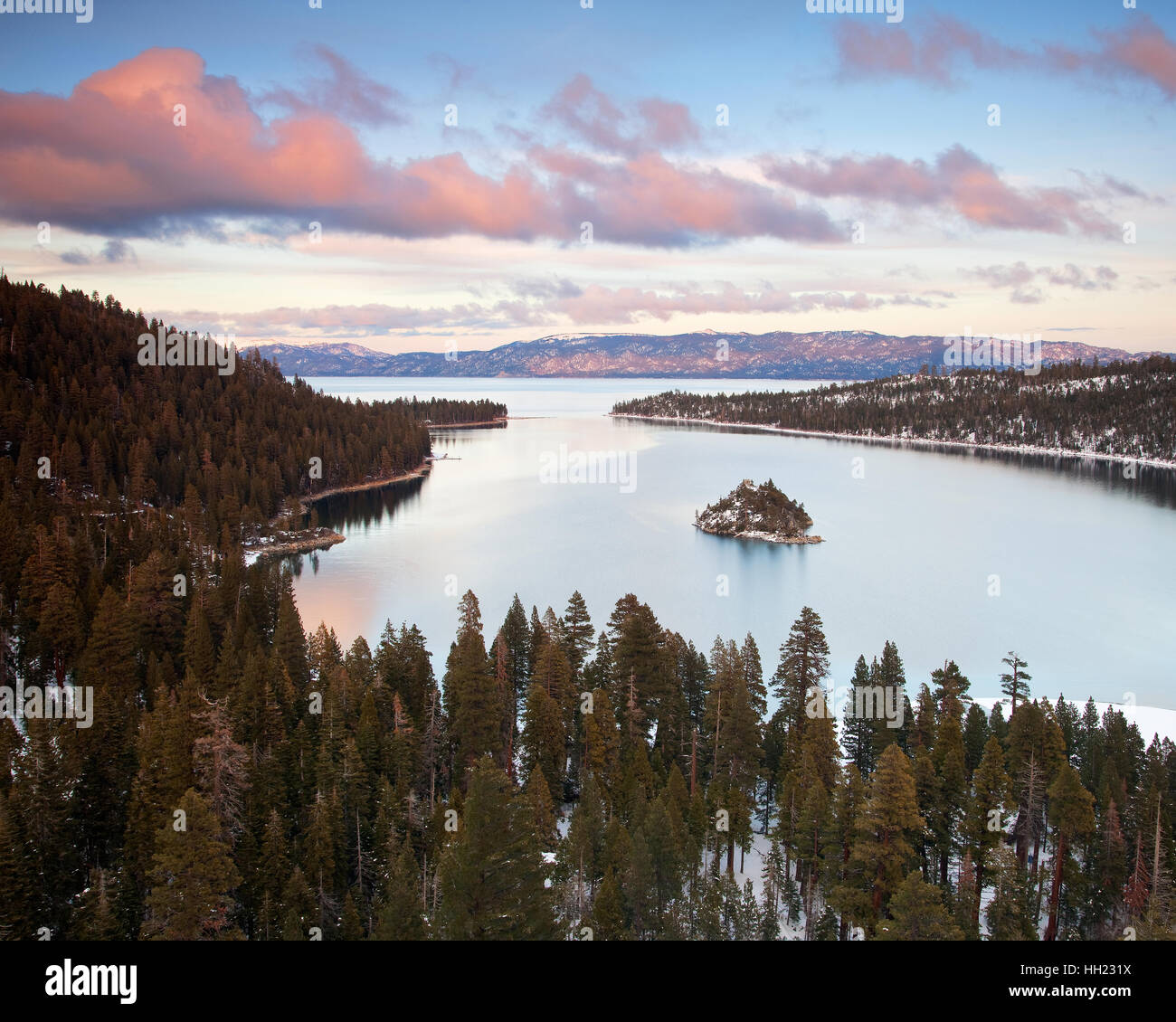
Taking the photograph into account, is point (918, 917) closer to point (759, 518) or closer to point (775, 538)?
point (775, 538)

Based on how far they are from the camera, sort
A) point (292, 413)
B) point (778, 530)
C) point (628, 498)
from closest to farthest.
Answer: point (778, 530), point (628, 498), point (292, 413)

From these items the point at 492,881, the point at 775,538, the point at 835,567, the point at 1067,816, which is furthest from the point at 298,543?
the point at 1067,816

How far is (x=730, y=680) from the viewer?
112 ft

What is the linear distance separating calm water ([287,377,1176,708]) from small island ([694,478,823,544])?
2.74 metres

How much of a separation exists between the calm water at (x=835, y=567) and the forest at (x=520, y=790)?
1404cm

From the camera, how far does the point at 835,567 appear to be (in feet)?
259

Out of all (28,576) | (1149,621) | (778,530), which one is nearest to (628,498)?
(778,530)

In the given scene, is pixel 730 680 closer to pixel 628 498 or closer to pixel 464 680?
pixel 464 680

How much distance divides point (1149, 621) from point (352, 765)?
64499 mm

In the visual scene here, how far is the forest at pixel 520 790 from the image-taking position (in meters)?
21.1

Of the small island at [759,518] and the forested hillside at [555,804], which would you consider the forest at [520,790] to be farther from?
the small island at [759,518]

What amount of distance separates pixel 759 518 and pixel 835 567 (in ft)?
54.8

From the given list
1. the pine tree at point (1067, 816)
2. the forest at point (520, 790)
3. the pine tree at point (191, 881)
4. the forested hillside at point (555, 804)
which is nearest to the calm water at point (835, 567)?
the forest at point (520, 790)

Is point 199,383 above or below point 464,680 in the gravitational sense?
above
